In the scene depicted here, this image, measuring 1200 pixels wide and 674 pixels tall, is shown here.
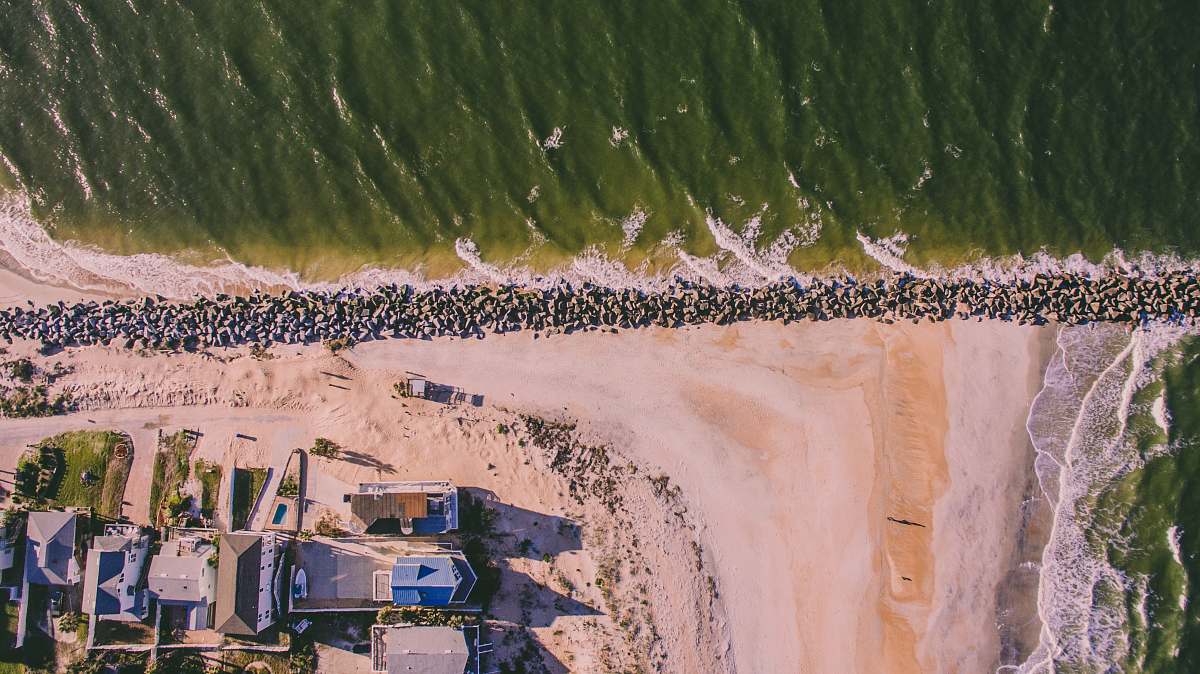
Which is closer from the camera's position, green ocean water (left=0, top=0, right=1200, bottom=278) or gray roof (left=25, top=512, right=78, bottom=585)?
gray roof (left=25, top=512, right=78, bottom=585)

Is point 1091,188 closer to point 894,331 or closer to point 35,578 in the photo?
point 894,331

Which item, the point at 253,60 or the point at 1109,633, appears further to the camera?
the point at 253,60

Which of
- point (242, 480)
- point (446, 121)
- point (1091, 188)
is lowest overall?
point (242, 480)

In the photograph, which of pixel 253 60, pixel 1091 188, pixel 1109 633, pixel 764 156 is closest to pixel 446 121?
pixel 253 60

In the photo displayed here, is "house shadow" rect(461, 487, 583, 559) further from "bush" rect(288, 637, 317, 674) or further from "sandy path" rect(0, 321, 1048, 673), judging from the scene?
"bush" rect(288, 637, 317, 674)

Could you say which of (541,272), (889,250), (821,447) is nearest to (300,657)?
(541,272)

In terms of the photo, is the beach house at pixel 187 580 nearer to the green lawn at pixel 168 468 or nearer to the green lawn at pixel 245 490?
the green lawn at pixel 245 490

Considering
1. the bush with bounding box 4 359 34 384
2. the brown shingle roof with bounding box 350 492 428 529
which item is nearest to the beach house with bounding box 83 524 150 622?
the bush with bounding box 4 359 34 384
